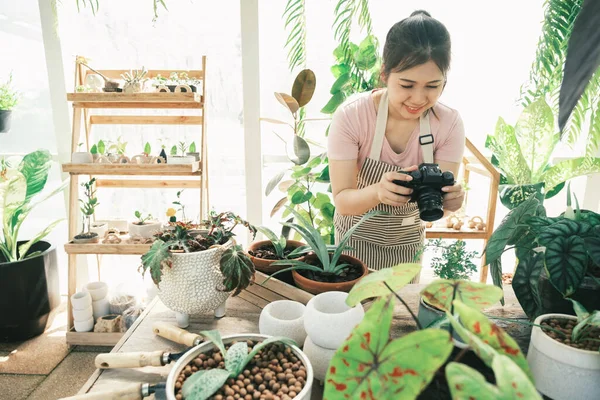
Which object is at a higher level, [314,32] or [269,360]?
[314,32]

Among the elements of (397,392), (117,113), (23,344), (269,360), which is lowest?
(23,344)

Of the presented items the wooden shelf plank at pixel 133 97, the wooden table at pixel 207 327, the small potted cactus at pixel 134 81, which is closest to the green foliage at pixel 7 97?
the wooden shelf plank at pixel 133 97

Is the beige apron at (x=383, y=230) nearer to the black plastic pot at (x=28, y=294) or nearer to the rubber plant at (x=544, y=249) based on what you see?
the rubber plant at (x=544, y=249)

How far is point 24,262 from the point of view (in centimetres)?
198

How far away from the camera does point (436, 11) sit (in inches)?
83.9

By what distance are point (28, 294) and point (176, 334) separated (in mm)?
1777

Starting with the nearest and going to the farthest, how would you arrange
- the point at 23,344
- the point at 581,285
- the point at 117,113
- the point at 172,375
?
the point at 172,375 < the point at 581,285 < the point at 23,344 < the point at 117,113


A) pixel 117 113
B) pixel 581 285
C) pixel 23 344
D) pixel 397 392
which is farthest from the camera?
pixel 117 113

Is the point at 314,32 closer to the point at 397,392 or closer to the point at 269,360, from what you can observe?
the point at 269,360

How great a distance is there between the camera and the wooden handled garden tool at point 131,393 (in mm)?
577

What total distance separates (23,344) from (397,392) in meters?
2.53

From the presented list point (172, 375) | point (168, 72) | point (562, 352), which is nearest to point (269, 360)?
point (172, 375)

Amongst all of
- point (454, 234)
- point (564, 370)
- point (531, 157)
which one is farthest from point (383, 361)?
point (531, 157)

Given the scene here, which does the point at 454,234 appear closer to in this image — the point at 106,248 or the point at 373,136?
the point at 373,136
